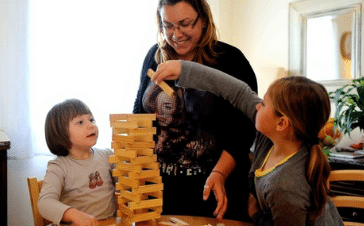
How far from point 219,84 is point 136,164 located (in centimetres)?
42

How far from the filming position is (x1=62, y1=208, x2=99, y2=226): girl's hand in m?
1.27

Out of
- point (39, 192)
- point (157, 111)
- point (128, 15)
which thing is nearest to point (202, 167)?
point (157, 111)

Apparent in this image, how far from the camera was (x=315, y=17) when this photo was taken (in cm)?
337

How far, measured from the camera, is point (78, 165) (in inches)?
64.9

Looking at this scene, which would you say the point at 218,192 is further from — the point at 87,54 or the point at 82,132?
the point at 87,54

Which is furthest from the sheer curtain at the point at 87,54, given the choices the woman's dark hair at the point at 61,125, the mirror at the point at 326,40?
the mirror at the point at 326,40

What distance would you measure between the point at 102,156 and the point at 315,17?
7.96 feet

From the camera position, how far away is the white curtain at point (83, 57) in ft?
9.00

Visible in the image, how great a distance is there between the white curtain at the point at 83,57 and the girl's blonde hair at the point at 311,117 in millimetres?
2017

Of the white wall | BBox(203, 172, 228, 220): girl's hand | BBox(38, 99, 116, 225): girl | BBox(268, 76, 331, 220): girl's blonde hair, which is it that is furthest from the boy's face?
the white wall

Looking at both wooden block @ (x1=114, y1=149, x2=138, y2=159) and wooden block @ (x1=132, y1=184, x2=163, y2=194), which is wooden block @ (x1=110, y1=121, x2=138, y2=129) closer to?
wooden block @ (x1=114, y1=149, x2=138, y2=159)

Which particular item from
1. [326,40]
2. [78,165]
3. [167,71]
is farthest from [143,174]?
[326,40]

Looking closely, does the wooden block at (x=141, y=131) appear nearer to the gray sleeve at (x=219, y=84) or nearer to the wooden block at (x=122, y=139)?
the wooden block at (x=122, y=139)

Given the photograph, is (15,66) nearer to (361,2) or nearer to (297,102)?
(297,102)
